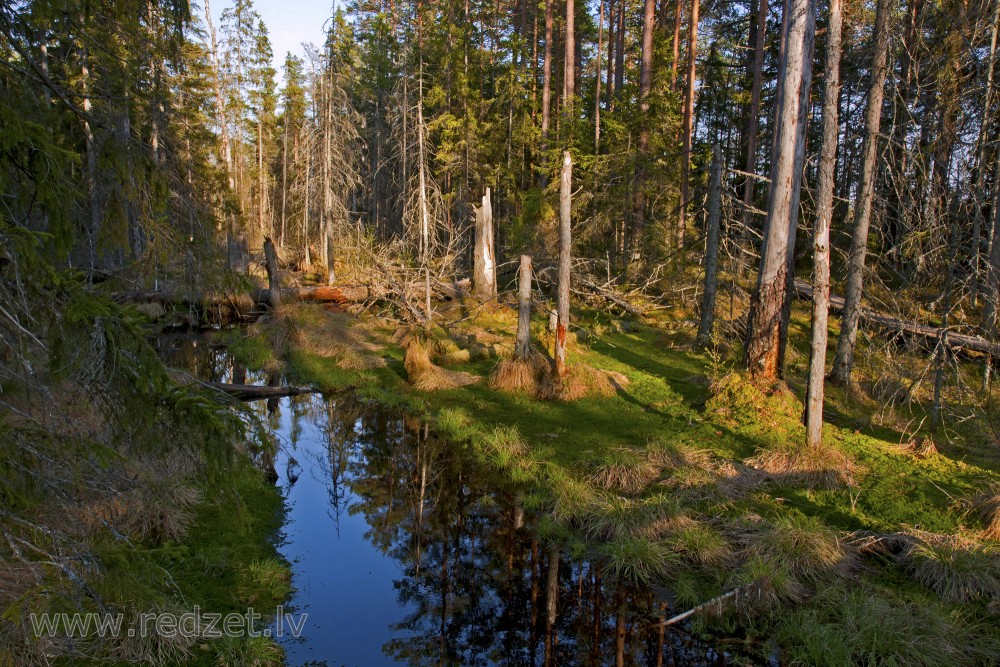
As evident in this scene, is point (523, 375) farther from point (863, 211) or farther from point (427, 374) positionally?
point (863, 211)

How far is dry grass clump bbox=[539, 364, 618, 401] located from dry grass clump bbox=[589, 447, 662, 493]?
3.45 metres

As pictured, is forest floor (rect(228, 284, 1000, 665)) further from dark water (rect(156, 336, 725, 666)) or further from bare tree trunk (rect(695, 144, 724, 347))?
bare tree trunk (rect(695, 144, 724, 347))

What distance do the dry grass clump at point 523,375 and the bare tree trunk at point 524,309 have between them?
15 cm

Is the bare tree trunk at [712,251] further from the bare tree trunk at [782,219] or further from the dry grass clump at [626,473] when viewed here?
the dry grass clump at [626,473]

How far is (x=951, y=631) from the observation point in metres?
5.36

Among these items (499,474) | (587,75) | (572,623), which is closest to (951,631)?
(572,623)

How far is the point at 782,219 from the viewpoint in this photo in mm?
10695

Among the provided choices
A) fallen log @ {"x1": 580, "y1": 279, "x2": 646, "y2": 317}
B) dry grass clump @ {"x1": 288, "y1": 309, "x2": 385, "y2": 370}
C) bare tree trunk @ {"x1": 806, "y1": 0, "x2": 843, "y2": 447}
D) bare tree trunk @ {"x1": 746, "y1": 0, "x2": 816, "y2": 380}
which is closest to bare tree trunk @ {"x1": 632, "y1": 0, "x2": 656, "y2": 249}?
fallen log @ {"x1": 580, "y1": 279, "x2": 646, "y2": 317}

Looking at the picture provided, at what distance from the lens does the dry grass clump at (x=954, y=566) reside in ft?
19.3

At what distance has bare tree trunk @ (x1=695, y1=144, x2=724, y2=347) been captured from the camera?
13.7 metres

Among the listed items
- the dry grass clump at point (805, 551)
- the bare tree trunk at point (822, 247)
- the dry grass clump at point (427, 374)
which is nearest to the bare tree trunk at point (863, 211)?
the bare tree trunk at point (822, 247)

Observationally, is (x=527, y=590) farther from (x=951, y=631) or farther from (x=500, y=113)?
(x=500, y=113)

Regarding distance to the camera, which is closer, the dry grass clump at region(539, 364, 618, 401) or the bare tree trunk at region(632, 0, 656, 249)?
the dry grass clump at region(539, 364, 618, 401)

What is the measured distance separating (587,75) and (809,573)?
110 ft
